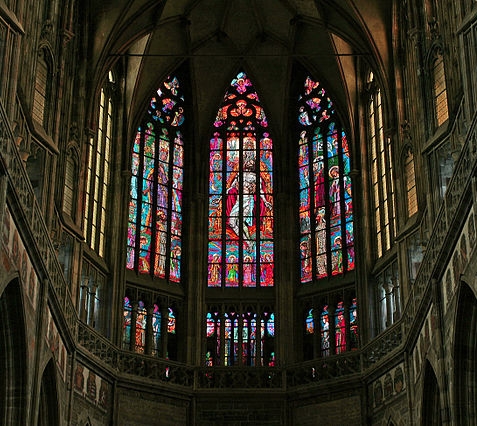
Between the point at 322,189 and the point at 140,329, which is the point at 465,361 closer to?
the point at 140,329

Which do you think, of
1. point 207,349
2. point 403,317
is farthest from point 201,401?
point 403,317

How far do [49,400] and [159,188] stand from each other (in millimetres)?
10953

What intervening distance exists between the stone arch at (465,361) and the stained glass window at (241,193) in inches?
522

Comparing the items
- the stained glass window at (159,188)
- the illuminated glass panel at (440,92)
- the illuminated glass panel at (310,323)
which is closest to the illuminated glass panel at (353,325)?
the illuminated glass panel at (310,323)

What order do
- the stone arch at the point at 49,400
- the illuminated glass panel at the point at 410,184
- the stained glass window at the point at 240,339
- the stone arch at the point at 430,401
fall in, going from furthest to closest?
→ the stained glass window at the point at 240,339, the illuminated glass panel at the point at 410,184, the stone arch at the point at 49,400, the stone arch at the point at 430,401

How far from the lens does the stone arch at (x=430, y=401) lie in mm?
25359

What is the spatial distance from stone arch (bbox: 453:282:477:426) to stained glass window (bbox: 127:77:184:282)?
1394 cm

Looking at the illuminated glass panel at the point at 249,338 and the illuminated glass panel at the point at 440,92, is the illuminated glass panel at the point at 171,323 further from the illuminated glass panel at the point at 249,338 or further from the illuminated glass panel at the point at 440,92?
the illuminated glass panel at the point at 440,92

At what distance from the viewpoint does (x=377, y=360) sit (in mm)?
30000

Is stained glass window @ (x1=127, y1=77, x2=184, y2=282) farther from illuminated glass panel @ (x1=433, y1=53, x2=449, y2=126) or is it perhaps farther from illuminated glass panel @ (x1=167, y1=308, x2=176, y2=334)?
illuminated glass panel @ (x1=433, y1=53, x2=449, y2=126)

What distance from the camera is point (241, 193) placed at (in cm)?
3597

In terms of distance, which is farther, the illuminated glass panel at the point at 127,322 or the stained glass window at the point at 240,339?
the stained glass window at the point at 240,339

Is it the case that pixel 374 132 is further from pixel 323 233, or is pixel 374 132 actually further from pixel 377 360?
pixel 377 360

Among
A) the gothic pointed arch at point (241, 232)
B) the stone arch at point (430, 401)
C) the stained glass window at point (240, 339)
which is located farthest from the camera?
the gothic pointed arch at point (241, 232)
